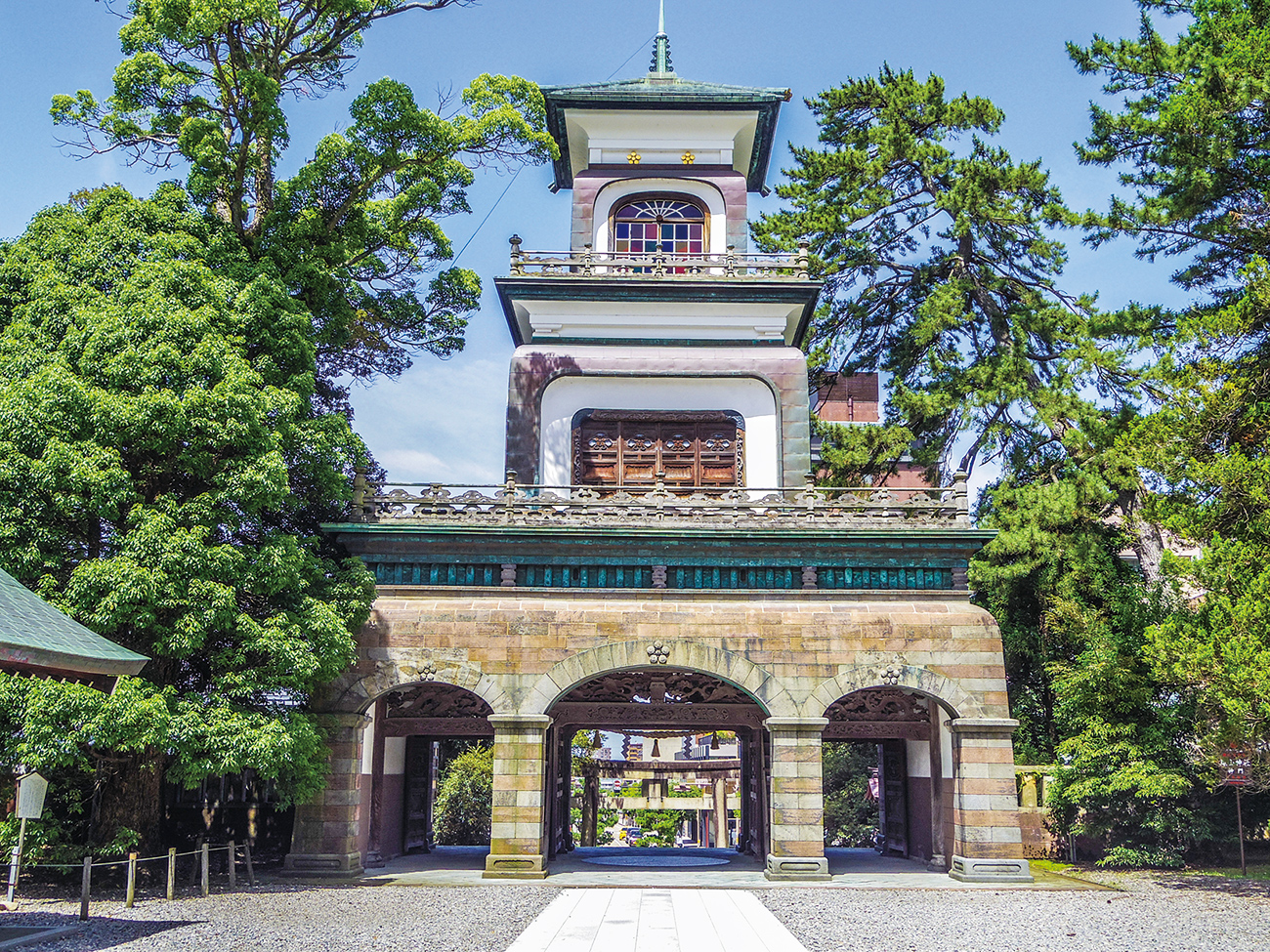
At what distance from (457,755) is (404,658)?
14351mm

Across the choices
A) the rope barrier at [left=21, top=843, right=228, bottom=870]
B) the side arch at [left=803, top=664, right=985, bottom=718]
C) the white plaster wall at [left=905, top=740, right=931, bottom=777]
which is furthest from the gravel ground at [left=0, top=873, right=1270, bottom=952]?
the white plaster wall at [left=905, top=740, right=931, bottom=777]

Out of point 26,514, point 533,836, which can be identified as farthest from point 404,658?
point 26,514

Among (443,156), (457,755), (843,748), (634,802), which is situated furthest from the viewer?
(634,802)

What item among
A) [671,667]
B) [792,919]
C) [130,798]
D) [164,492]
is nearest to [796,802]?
[671,667]

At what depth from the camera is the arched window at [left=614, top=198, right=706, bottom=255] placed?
23.6m

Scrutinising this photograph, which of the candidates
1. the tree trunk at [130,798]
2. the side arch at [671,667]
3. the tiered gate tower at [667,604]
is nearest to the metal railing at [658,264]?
the tiered gate tower at [667,604]

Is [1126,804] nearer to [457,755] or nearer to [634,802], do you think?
[457,755]

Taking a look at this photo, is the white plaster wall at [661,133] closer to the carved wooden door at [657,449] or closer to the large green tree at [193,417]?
the large green tree at [193,417]

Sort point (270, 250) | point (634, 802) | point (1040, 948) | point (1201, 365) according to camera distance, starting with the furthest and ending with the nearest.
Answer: point (634, 802) < point (270, 250) < point (1201, 365) < point (1040, 948)

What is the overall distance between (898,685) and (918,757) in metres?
3.26

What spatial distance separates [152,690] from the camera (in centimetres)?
1423

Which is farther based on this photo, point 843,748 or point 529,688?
point 843,748

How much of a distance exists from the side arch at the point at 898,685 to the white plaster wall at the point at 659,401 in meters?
5.12

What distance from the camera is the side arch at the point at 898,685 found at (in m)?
17.1
